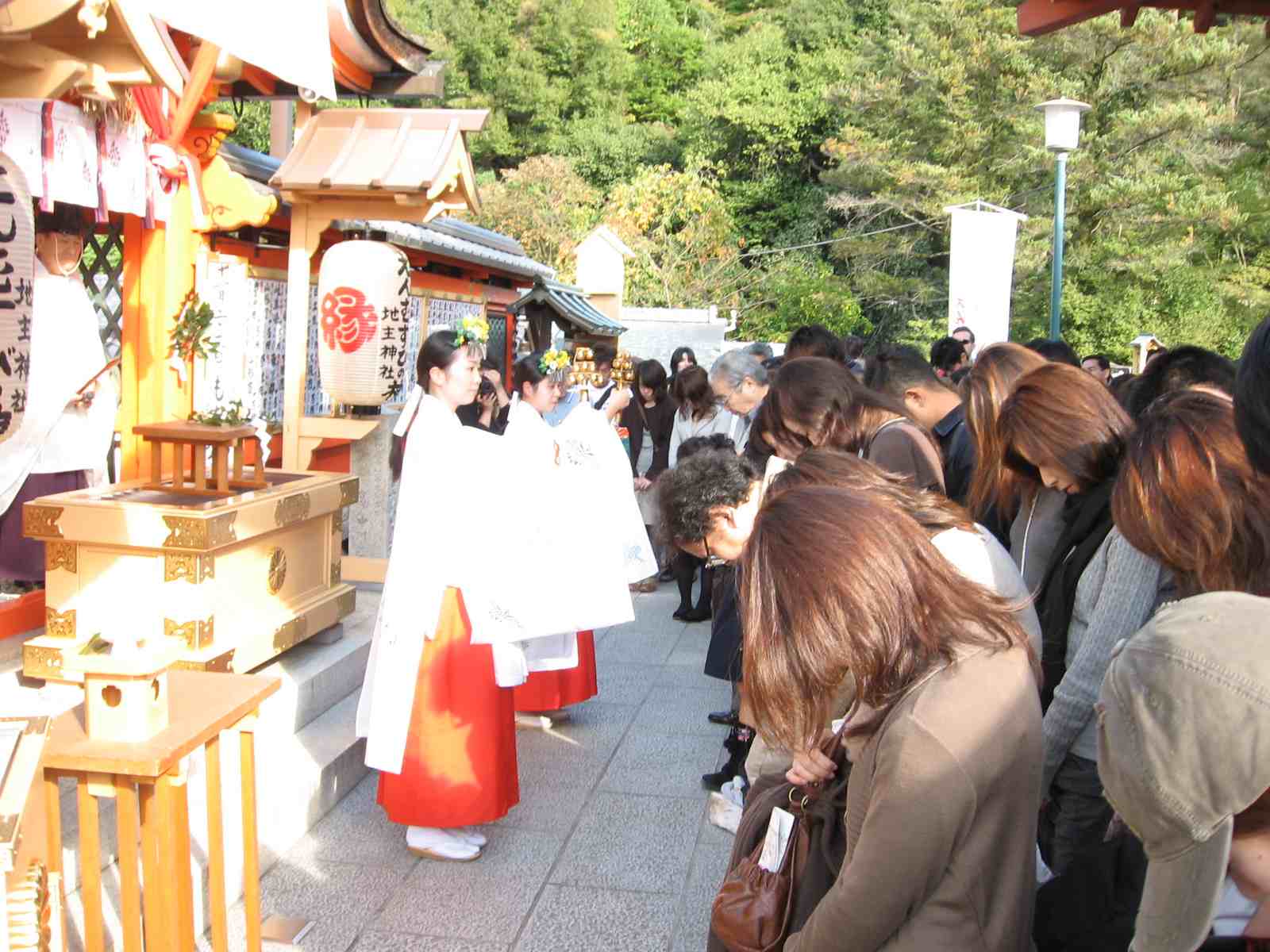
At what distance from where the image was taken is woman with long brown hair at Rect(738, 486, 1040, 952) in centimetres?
169

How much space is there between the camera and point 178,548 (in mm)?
4266

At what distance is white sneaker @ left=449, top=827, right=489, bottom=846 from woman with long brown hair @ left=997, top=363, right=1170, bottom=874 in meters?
2.12

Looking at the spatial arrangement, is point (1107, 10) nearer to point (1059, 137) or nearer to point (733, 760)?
point (733, 760)

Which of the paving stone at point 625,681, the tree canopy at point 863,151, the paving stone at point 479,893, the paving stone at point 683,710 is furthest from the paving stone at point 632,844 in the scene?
the tree canopy at point 863,151

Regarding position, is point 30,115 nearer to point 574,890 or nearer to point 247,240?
point 247,240

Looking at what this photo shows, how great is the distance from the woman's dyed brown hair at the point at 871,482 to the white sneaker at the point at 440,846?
219 centimetres

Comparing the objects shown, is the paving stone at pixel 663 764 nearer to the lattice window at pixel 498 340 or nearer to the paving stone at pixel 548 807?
the paving stone at pixel 548 807

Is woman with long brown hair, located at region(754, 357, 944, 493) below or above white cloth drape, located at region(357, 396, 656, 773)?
above

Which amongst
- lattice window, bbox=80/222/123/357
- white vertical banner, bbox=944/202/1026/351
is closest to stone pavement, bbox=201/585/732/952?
lattice window, bbox=80/222/123/357

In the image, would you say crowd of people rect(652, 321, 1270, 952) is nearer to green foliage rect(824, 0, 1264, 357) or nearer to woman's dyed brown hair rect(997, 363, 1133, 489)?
woman's dyed brown hair rect(997, 363, 1133, 489)

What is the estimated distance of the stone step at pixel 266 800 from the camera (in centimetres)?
351

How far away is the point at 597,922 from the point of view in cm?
364

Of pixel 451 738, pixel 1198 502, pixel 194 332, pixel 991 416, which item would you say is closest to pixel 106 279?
pixel 194 332

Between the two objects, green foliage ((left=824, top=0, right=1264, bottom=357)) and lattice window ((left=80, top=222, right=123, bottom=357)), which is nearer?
lattice window ((left=80, top=222, right=123, bottom=357))
